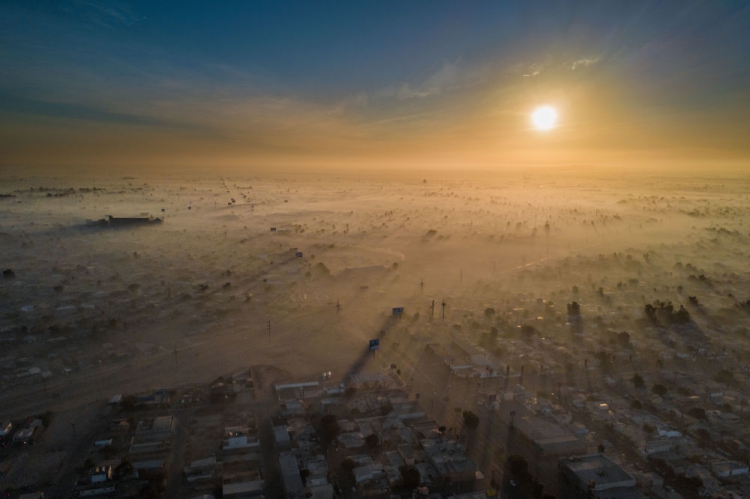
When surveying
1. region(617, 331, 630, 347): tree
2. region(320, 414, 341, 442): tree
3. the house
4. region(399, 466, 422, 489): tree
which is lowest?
the house

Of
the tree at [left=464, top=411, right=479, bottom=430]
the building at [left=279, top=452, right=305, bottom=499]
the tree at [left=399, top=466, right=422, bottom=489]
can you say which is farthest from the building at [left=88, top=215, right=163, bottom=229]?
the tree at [left=399, top=466, right=422, bottom=489]

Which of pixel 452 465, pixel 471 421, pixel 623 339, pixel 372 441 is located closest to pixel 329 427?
pixel 372 441

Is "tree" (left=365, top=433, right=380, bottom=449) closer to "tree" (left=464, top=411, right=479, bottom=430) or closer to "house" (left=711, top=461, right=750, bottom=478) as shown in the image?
"tree" (left=464, top=411, right=479, bottom=430)

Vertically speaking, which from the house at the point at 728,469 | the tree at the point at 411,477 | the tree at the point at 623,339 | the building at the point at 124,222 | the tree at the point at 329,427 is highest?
the building at the point at 124,222

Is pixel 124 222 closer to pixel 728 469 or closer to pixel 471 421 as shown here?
pixel 471 421

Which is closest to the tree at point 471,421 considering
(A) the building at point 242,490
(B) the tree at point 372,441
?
(B) the tree at point 372,441

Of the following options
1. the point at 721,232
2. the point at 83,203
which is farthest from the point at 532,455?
the point at 83,203

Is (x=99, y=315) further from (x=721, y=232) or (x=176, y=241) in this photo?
(x=721, y=232)

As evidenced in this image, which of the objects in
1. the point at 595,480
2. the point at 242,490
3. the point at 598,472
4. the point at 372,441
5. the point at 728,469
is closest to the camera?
the point at 242,490

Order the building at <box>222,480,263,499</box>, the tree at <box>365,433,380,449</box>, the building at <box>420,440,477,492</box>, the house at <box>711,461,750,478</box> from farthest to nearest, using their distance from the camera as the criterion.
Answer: the tree at <box>365,433,380,449</box> < the house at <box>711,461,750,478</box> < the building at <box>420,440,477,492</box> < the building at <box>222,480,263,499</box>

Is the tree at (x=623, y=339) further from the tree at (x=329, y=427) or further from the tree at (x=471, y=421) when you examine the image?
the tree at (x=329, y=427)

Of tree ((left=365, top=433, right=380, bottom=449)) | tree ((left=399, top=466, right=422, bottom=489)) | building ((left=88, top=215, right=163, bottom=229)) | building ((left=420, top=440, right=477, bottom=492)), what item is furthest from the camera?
building ((left=88, top=215, right=163, bottom=229))
